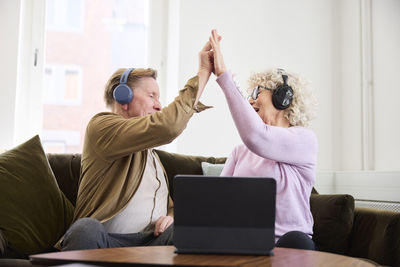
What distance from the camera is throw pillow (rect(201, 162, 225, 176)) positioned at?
2.57 metres

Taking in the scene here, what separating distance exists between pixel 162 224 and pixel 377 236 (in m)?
0.87

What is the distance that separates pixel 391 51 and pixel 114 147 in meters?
2.11

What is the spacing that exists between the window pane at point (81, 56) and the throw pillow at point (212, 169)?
108cm

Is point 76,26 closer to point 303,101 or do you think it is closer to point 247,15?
point 247,15

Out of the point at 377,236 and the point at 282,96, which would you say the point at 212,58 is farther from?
the point at 377,236

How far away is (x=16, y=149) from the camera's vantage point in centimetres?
227

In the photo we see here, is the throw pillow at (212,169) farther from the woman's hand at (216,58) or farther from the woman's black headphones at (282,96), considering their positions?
the woman's hand at (216,58)

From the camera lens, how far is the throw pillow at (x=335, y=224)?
2.11m

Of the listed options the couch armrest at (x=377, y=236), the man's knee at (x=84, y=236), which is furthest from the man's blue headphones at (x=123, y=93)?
the couch armrest at (x=377, y=236)

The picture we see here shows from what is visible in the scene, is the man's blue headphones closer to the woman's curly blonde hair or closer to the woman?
the woman

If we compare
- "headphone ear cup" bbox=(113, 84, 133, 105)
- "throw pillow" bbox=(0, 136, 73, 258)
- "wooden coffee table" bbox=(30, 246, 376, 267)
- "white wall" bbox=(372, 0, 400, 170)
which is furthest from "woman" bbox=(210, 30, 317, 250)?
"white wall" bbox=(372, 0, 400, 170)

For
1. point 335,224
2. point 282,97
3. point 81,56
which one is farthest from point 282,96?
point 81,56

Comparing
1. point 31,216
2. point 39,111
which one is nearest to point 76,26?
point 39,111

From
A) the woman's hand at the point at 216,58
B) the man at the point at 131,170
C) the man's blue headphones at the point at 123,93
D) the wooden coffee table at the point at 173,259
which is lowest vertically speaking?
the wooden coffee table at the point at 173,259
